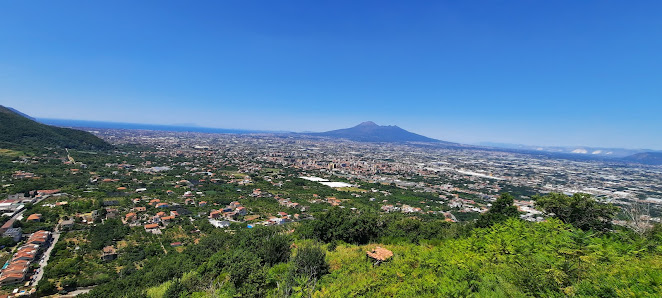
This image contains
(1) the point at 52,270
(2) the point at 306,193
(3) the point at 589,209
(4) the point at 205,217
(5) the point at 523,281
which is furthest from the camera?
(2) the point at 306,193

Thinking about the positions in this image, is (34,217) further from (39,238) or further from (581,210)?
(581,210)

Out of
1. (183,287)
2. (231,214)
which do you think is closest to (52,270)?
(183,287)

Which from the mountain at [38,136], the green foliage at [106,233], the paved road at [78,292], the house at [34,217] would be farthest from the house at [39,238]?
the mountain at [38,136]

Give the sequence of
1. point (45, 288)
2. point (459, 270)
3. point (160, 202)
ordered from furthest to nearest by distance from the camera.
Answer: point (160, 202) < point (45, 288) < point (459, 270)

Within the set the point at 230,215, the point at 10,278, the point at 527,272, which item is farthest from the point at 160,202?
the point at 527,272

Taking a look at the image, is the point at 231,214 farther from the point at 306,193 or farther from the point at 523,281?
the point at 523,281

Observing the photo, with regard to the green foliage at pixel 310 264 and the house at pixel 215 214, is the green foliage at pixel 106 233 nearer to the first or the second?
the house at pixel 215 214
